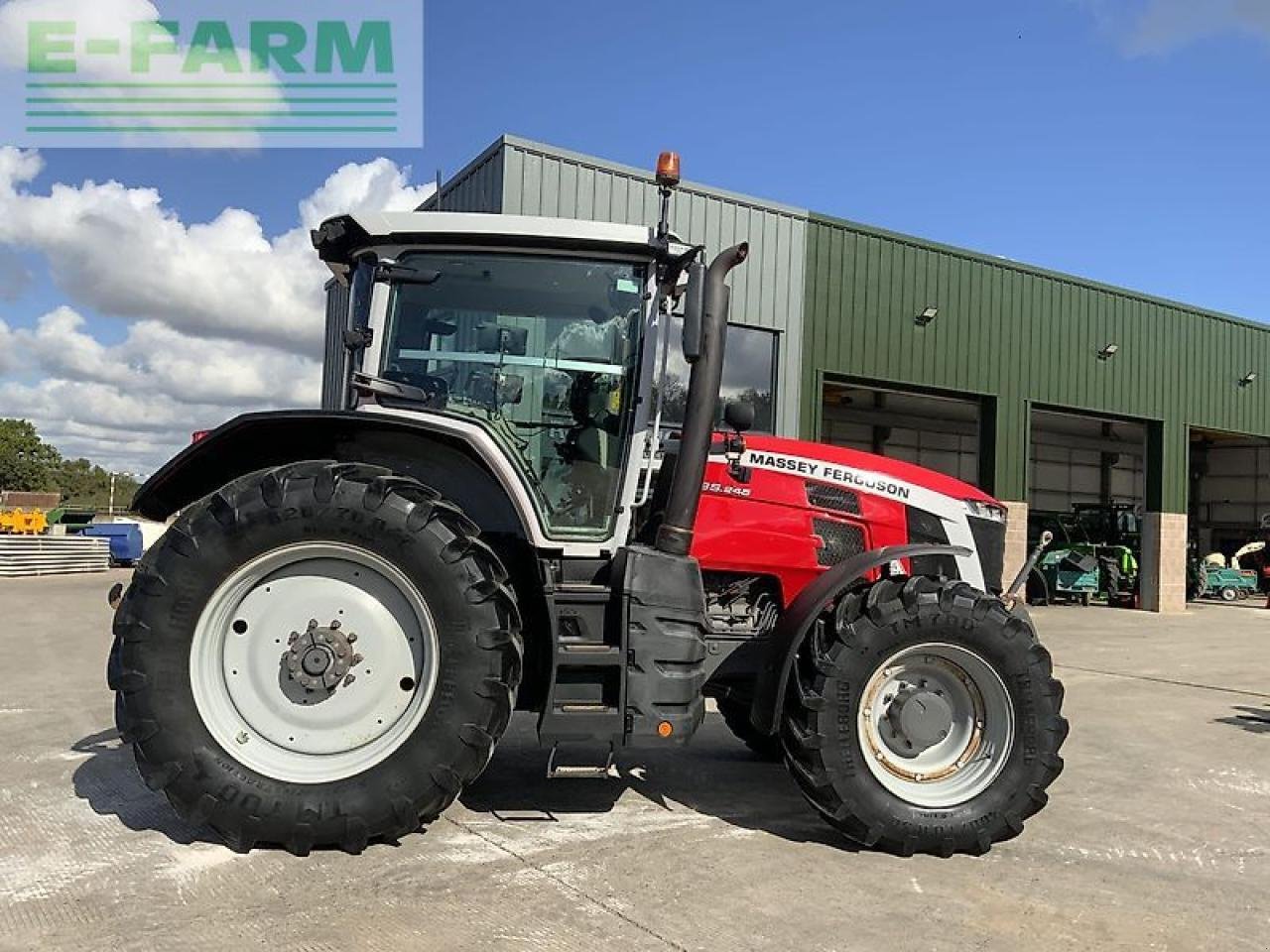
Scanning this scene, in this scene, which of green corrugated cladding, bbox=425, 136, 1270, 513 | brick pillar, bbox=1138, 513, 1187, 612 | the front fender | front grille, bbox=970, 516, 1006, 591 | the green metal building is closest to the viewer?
the front fender

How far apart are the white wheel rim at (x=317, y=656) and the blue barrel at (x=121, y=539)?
2479cm

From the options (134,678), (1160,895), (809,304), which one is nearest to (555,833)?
(134,678)

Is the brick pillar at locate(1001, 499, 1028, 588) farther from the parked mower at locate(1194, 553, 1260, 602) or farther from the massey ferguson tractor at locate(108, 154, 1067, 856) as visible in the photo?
the massey ferguson tractor at locate(108, 154, 1067, 856)

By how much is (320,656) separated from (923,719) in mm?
2497

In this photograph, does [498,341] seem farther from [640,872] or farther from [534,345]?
[640,872]

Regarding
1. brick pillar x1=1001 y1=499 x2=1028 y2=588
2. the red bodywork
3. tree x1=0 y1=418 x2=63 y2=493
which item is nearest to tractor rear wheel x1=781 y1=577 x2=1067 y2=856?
the red bodywork

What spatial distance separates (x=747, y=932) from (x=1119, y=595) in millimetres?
20362

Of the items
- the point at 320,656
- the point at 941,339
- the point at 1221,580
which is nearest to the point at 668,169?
the point at 320,656

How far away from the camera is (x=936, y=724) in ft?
13.6

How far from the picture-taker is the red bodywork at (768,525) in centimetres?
469

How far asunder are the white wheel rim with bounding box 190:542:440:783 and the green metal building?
613cm

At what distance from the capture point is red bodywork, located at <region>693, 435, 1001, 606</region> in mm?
4691

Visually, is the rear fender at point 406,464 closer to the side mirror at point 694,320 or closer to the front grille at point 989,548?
the side mirror at point 694,320

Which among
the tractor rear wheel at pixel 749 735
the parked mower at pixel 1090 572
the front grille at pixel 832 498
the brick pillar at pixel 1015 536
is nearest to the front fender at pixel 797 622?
the front grille at pixel 832 498
